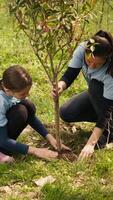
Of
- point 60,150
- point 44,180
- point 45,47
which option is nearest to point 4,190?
point 44,180

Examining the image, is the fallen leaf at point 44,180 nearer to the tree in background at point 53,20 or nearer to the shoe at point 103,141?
the shoe at point 103,141

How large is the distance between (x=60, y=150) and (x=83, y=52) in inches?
33.9

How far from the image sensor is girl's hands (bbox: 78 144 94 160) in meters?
3.95

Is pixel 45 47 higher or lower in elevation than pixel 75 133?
higher

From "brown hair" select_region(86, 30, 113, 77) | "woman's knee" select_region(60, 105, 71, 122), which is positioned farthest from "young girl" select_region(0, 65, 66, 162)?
"brown hair" select_region(86, 30, 113, 77)

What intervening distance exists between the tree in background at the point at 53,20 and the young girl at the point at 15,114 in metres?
0.34

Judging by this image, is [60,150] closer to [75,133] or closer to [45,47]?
[75,133]

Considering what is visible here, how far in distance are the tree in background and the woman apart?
0.69 ft

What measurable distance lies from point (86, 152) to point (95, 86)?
0.59 m

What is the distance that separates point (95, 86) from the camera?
13.7 ft

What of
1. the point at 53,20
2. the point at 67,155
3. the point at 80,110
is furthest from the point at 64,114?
the point at 53,20

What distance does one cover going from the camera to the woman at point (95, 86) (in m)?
3.84

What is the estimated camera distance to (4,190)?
12.0ft

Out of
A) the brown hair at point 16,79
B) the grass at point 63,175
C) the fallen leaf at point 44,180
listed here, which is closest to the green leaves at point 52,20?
the grass at point 63,175
